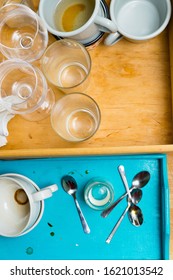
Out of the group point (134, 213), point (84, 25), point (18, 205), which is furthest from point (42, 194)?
point (84, 25)

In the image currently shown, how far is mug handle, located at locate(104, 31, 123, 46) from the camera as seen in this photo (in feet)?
2.13

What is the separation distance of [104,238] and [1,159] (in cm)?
26

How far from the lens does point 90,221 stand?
2.30 ft

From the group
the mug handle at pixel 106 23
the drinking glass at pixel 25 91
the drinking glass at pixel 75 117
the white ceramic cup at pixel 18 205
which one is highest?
the mug handle at pixel 106 23

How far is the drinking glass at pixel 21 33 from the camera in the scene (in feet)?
2.14

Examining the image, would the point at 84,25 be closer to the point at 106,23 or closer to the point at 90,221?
the point at 106,23

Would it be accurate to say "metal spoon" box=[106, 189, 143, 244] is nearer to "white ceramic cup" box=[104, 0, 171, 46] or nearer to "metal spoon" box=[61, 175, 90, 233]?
"metal spoon" box=[61, 175, 90, 233]

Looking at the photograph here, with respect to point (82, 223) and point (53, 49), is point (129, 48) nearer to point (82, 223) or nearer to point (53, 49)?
point (53, 49)

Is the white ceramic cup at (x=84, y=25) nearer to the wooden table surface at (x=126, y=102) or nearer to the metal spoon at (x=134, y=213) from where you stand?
the wooden table surface at (x=126, y=102)

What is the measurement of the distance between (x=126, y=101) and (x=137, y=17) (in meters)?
0.17

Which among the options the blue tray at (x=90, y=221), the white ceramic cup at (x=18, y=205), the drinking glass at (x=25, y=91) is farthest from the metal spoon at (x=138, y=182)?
the drinking glass at (x=25, y=91)

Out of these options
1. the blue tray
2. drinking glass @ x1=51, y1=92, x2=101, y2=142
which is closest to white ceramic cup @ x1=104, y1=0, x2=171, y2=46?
drinking glass @ x1=51, y1=92, x2=101, y2=142

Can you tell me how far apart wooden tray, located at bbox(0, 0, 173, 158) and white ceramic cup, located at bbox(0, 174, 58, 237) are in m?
0.06
